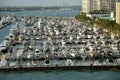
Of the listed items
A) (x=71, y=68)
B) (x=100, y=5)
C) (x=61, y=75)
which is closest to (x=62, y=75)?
(x=61, y=75)

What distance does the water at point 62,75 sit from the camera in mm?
18406

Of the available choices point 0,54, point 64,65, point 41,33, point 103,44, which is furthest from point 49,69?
point 41,33

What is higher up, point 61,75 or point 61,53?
point 61,53

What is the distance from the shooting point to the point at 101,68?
1969 cm

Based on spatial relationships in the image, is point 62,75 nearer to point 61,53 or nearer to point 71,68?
point 71,68

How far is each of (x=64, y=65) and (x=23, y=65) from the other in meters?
1.77

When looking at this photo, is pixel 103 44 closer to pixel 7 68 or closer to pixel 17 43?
pixel 17 43

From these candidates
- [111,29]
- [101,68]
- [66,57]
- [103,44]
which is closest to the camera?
[101,68]

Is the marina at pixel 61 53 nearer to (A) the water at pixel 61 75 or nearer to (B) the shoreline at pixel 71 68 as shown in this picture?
(B) the shoreline at pixel 71 68

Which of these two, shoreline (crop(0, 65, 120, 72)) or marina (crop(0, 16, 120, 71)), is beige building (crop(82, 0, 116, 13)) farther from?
shoreline (crop(0, 65, 120, 72))

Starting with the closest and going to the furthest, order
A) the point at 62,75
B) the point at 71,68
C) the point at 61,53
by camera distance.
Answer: the point at 62,75 < the point at 71,68 < the point at 61,53

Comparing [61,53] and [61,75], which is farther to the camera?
[61,53]

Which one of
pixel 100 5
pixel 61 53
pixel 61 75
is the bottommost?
pixel 100 5

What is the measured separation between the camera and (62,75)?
18844 mm
